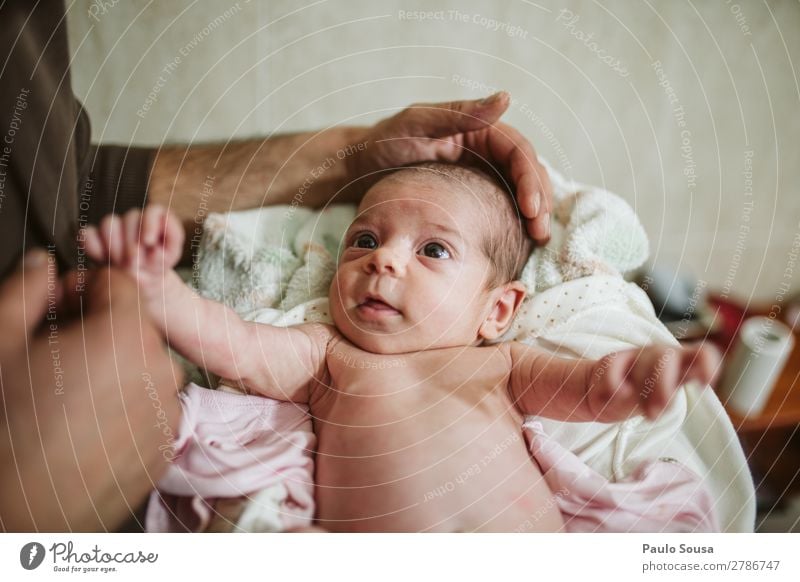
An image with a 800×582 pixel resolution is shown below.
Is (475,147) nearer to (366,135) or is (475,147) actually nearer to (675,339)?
(366,135)

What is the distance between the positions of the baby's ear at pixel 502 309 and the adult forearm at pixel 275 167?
232 millimetres

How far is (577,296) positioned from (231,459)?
1.21 ft

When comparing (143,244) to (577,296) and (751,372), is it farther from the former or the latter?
(751,372)

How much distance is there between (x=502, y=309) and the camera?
1.84 feet

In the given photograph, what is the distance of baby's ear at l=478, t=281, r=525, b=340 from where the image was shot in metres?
0.55

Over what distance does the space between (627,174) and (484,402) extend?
1.33 feet

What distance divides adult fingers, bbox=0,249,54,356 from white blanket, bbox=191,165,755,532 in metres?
0.14

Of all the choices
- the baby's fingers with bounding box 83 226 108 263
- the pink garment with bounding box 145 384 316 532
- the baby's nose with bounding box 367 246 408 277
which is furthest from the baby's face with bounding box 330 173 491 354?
the baby's fingers with bounding box 83 226 108 263

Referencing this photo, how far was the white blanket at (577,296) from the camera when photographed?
505mm

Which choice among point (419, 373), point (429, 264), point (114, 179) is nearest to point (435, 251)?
point (429, 264)

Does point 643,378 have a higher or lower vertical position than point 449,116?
lower

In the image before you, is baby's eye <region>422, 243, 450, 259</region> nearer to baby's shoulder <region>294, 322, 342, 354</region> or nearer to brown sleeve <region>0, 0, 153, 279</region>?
baby's shoulder <region>294, 322, 342, 354</region>

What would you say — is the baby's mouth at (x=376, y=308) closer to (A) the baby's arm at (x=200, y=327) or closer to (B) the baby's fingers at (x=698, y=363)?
(A) the baby's arm at (x=200, y=327)

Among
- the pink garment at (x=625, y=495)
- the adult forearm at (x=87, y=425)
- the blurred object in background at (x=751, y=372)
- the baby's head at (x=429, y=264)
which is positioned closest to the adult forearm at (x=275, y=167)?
the baby's head at (x=429, y=264)
